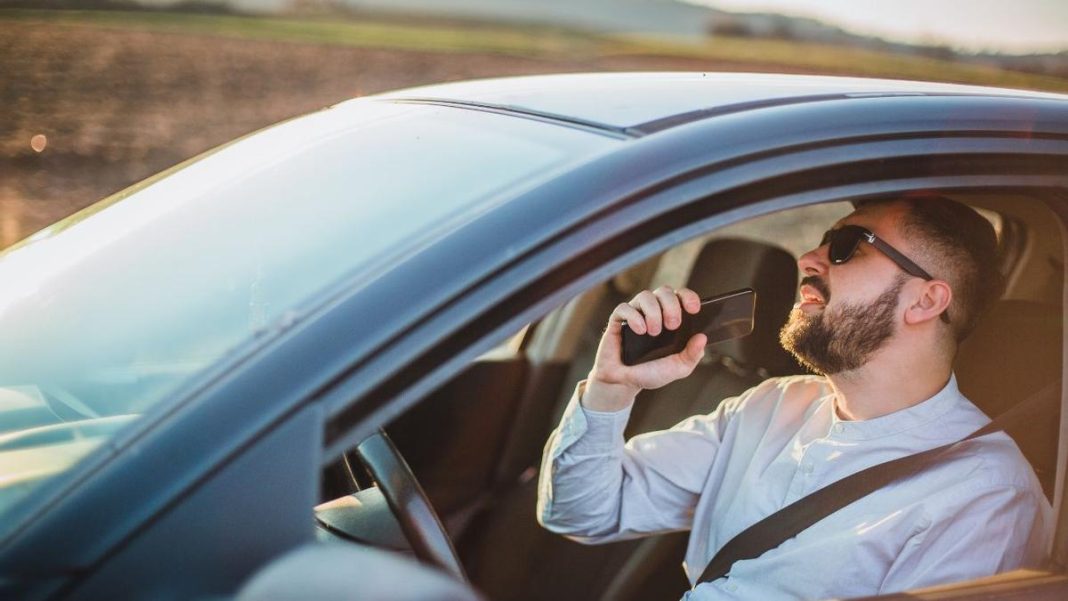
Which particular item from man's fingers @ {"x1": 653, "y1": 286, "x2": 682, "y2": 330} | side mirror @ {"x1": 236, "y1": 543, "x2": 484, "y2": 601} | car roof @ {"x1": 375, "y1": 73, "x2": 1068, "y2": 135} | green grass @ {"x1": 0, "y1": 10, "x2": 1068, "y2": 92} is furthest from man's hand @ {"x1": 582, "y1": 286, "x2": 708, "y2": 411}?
green grass @ {"x1": 0, "y1": 10, "x2": 1068, "y2": 92}

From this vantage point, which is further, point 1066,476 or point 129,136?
point 129,136

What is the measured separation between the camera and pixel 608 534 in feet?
7.45

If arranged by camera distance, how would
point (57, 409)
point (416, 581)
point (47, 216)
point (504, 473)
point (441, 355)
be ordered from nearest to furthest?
1. point (416, 581)
2. point (441, 355)
3. point (57, 409)
4. point (504, 473)
5. point (47, 216)

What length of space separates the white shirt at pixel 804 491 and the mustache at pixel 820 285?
27cm

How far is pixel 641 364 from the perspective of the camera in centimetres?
203

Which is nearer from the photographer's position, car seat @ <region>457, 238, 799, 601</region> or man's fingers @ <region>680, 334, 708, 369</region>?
man's fingers @ <region>680, 334, 708, 369</region>

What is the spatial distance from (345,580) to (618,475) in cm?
140

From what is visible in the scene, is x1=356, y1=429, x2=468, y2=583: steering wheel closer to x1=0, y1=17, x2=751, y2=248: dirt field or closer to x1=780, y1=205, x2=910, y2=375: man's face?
x1=780, y1=205, x2=910, y2=375: man's face

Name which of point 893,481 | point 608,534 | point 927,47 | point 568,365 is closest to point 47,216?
point 568,365

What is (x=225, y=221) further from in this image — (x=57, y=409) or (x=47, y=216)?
(x=47, y=216)

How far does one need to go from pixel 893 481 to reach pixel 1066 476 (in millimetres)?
293

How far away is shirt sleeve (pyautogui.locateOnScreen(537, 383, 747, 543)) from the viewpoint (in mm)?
2189

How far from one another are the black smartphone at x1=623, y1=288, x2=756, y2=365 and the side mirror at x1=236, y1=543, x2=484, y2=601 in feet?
3.49

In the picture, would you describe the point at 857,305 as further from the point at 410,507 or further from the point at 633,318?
the point at 410,507
